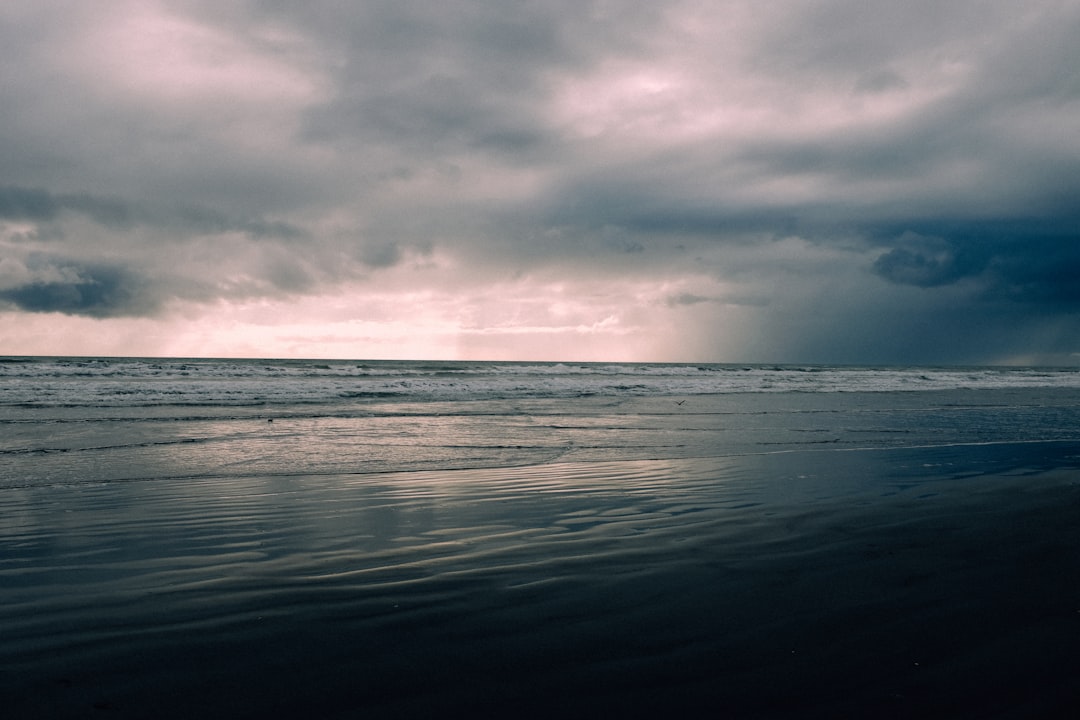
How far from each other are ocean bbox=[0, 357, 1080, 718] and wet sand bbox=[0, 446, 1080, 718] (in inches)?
0.8

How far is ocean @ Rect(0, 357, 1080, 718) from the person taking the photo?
306 cm

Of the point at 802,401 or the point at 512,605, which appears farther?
the point at 802,401

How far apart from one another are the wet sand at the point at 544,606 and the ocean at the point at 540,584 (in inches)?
0.8

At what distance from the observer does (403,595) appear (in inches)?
173

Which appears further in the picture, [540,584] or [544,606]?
[540,584]

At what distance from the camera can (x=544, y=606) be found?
4.17 meters

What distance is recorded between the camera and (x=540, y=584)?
462 centimetres

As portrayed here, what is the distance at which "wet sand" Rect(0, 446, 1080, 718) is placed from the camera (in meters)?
3.03

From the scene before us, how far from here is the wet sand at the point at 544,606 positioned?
303cm

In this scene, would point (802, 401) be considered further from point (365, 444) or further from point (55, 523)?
point (55, 523)

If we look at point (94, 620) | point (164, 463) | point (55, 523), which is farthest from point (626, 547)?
point (164, 463)

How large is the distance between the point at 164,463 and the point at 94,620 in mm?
7769

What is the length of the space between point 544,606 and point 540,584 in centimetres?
45

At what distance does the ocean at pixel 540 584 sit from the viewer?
3.06 m
